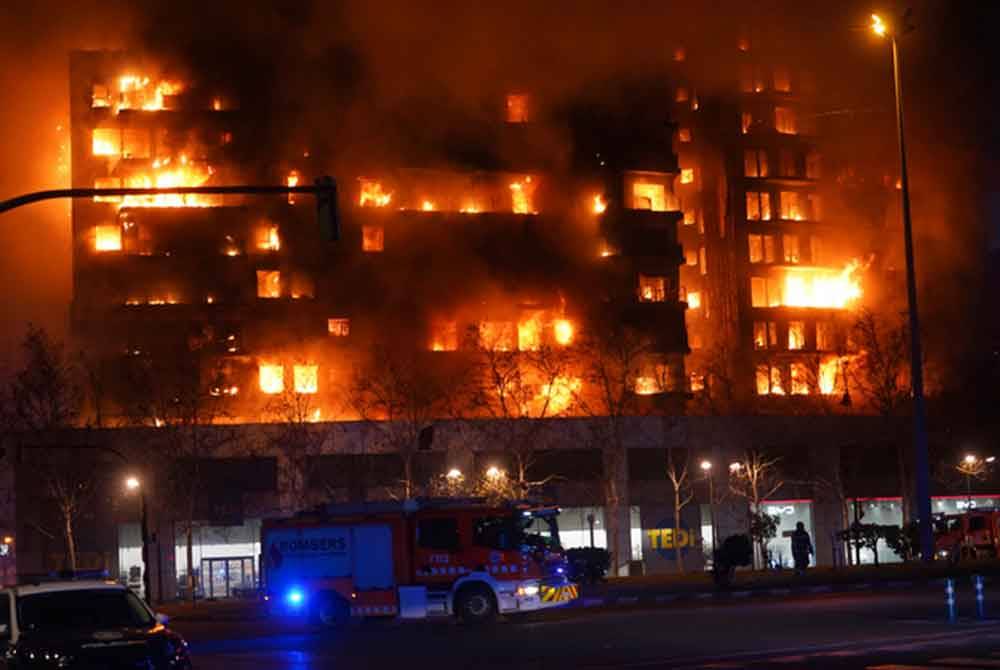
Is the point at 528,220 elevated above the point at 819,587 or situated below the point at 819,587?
above

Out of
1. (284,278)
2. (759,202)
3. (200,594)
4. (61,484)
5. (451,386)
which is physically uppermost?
(759,202)

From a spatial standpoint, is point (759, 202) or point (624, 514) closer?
point (624, 514)

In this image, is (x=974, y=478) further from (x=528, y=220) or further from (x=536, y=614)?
(x=536, y=614)

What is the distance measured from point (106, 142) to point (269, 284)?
1343cm

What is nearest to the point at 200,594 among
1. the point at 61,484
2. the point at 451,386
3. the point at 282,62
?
the point at 61,484

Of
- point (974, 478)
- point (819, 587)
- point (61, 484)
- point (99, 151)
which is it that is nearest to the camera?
point (819, 587)

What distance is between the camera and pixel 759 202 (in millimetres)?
102062

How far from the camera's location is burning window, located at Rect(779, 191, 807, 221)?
10325 centimetres

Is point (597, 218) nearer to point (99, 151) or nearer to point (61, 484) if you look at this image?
point (99, 151)

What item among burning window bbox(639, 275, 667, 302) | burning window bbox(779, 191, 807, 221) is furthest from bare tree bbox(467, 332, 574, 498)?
burning window bbox(779, 191, 807, 221)

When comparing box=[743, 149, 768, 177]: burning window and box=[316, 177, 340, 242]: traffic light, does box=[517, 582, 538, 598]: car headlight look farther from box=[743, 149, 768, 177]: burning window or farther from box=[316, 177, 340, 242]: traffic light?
box=[743, 149, 768, 177]: burning window

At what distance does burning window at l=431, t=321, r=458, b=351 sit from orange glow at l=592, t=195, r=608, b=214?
12208mm

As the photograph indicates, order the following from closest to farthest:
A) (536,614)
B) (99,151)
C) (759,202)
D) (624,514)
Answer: (536,614)
(624,514)
(99,151)
(759,202)

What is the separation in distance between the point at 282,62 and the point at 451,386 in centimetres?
2561
